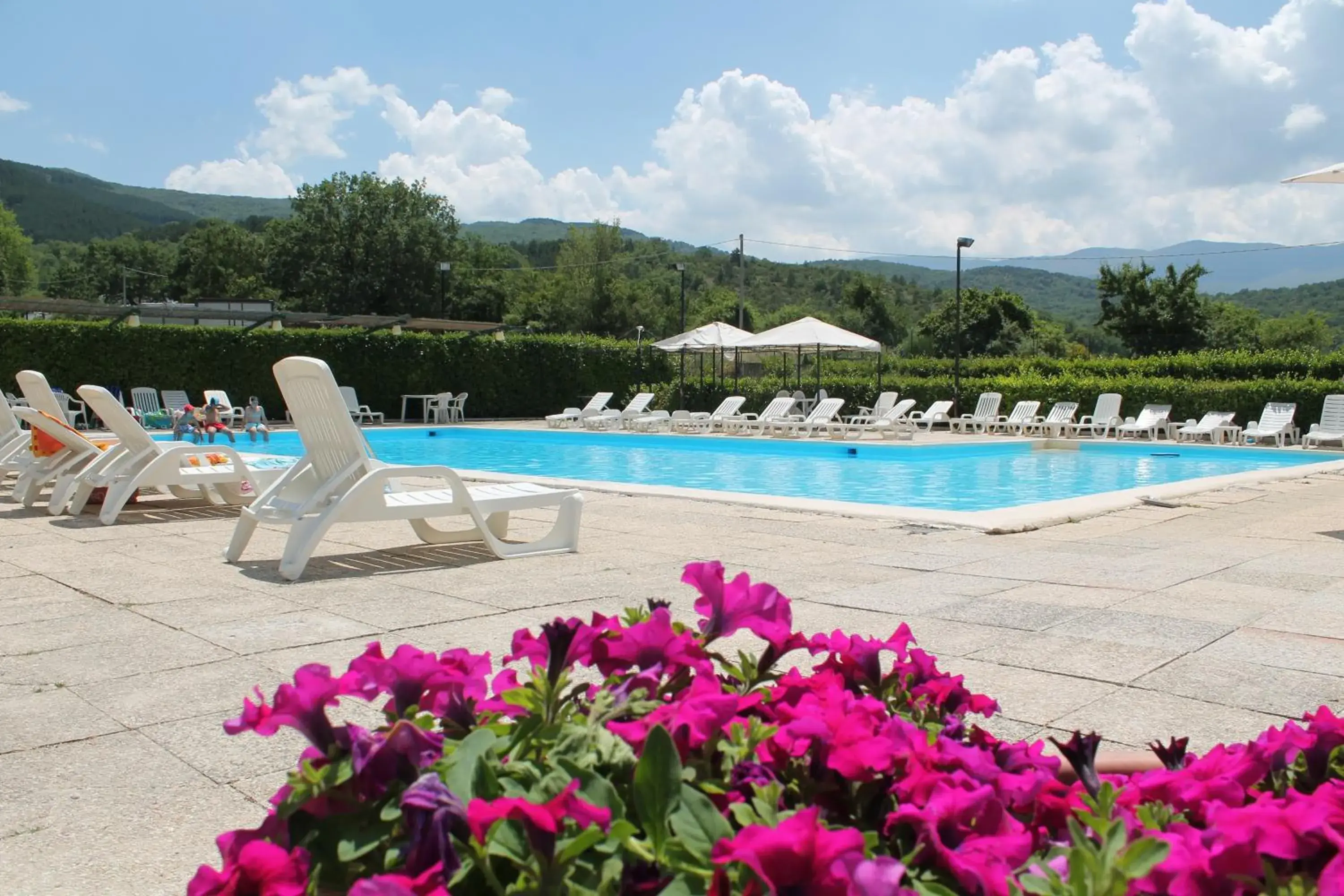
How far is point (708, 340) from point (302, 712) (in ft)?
73.3

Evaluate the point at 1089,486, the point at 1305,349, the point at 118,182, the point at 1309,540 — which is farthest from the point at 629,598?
the point at 118,182

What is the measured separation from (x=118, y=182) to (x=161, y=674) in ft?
601

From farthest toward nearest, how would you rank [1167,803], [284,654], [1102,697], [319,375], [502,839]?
[319,375] → [284,654] → [1102,697] → [1167,803] → [502,839]

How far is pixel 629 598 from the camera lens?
4.43 meters

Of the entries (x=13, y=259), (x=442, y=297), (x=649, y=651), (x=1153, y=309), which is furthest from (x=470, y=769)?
(x=13, y=259)

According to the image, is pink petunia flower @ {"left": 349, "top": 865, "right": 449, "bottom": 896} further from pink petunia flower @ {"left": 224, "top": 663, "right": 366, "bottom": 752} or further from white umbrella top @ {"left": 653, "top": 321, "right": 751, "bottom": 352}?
white umbrella top @ {"left": 653, "top": 321, "right": 751, "bottom": 352}

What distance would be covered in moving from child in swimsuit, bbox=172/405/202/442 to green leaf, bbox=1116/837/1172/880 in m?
16.7

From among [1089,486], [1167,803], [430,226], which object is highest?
[430,226]

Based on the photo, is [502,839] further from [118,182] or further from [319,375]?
[118,182]

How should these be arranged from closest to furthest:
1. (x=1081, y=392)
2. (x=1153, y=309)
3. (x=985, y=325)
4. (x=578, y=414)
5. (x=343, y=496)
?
(x=343, y=496) < (x=1081, y=392) < (x=578, y=414) < (x=1153, y=309) < (x=985, y=325)

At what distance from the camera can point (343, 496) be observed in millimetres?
5035

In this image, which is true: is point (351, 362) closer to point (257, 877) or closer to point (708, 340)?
point (708, 340)

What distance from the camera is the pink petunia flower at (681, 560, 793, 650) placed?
1.27 m

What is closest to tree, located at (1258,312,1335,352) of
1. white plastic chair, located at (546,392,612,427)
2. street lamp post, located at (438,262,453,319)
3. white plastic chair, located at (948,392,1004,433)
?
street lamp post, located at (438,262,453,319)
